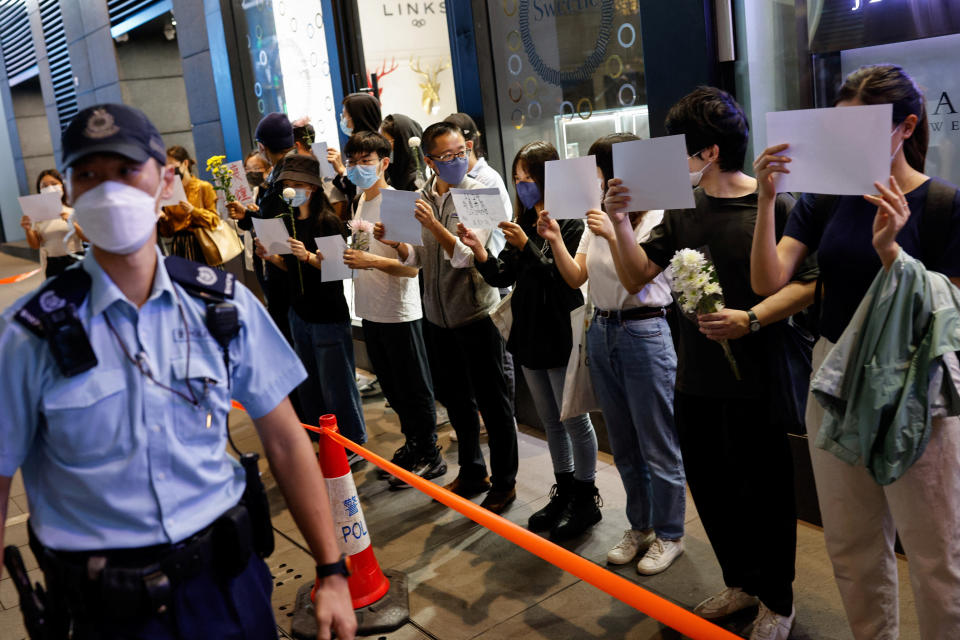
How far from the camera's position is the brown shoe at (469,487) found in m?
4.73

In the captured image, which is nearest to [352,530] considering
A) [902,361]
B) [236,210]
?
[902,361]

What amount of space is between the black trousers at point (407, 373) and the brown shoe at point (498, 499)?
2.44 feet

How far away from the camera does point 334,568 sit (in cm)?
201

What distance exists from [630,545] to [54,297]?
279 centimetres

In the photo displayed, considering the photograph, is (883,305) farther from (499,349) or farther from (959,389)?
(499,349)

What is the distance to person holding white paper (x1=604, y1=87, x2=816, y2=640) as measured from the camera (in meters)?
2.93

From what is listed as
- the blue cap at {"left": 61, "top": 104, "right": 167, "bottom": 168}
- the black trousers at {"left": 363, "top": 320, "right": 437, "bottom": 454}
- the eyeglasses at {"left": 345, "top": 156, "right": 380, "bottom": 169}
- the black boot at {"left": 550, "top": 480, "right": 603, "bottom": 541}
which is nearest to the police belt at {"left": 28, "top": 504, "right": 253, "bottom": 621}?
the blue cap at {"left": 61, "top": 104, "right": 167, "bottom": 168}

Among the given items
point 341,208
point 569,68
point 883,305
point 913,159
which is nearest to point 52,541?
point 883,305

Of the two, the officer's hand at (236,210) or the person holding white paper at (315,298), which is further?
the officer's hand at (236,210)

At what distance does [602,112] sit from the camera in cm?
530

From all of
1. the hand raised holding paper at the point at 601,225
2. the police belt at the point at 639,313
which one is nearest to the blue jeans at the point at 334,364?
the police belt at the point at 639,313

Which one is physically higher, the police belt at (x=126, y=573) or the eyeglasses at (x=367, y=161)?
the eyeglasses at (x=367, y=161)

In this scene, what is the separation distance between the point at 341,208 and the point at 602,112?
179 cm

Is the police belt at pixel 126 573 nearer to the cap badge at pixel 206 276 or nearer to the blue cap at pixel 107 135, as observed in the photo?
the cap badge at pixel 206 276
